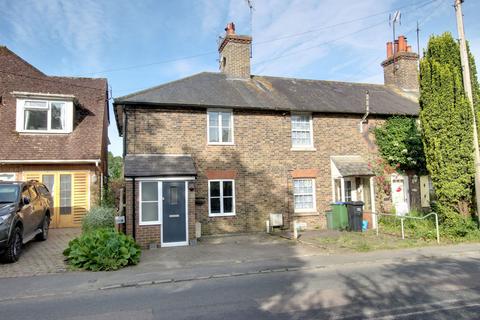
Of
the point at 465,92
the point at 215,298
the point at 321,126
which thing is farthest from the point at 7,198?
the point at 465,92

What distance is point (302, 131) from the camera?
53.8 feet

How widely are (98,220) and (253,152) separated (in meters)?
6.52

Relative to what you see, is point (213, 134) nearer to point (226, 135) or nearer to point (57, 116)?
point (226, 135)

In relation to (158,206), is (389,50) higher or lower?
higher

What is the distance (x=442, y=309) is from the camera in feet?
18.5

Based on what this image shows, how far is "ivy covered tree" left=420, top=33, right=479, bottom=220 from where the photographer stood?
13055mm

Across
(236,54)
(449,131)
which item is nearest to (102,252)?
(449,131)

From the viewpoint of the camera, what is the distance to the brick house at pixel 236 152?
12656 millimetres

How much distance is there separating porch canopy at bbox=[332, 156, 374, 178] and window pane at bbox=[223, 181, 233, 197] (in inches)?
185

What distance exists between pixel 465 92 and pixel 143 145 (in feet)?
39.2

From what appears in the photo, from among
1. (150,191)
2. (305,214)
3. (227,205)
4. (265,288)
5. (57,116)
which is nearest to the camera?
(265,288)

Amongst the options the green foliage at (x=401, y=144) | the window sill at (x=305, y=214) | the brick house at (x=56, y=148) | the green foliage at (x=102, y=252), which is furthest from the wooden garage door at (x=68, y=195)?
the green foliage at (x=401, y=144)

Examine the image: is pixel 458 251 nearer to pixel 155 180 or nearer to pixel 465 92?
pixel 465 92

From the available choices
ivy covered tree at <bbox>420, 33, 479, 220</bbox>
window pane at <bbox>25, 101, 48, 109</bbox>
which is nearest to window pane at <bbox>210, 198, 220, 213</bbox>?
ivy covered tree at <bbox>420, 33, 479, 220</bbox>
